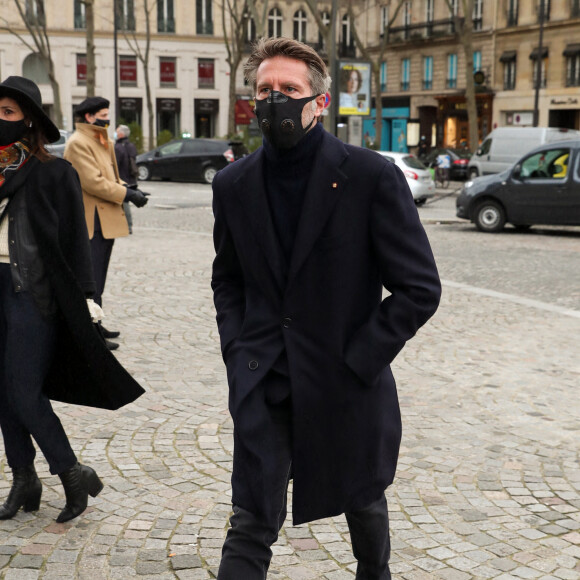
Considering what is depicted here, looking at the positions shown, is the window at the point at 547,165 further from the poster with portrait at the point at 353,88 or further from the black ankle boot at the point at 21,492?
Answer: the black ankle boot at the point at 21,492

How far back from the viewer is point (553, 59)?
1816 inches

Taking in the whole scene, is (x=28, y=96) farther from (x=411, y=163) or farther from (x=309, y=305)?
(x=411, y=163)

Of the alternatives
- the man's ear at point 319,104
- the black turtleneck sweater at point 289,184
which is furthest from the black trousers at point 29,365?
the man's ear at point 319,104

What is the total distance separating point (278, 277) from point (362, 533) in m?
0.80

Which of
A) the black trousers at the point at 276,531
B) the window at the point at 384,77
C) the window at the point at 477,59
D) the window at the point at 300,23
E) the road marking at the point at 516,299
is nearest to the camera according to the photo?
the black trousers at the point at 276,531

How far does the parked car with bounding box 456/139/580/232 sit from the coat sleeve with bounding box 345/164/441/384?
1408cm

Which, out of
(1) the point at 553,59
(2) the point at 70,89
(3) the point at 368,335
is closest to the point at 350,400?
(3) the point at 368,335

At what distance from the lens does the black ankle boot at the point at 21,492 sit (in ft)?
12.8

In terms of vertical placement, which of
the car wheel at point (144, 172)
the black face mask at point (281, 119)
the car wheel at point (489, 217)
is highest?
the black face mask at point (281, 119)

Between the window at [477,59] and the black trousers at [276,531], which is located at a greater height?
the window at [477,59]

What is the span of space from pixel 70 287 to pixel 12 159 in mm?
570

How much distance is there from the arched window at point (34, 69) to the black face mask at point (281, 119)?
192ft

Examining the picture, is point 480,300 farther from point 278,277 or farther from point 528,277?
point 278,277

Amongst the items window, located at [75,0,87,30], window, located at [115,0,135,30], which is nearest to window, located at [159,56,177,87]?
window, located at [115,0,135,30]
